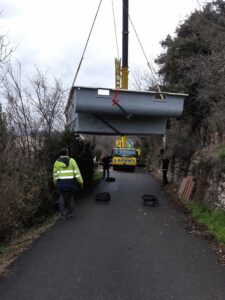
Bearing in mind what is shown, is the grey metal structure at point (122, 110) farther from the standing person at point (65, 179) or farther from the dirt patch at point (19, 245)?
the dirt patch at point (19, 245)

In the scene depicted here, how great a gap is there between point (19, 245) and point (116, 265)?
2340mm

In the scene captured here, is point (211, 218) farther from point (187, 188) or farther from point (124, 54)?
point (124, 54)

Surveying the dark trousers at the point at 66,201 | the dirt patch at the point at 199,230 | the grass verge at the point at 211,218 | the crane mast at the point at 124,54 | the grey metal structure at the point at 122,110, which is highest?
the crane mast at the point at 124,54

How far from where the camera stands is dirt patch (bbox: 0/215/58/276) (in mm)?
6660

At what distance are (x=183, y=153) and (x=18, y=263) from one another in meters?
13.1

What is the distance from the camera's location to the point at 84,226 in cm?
981

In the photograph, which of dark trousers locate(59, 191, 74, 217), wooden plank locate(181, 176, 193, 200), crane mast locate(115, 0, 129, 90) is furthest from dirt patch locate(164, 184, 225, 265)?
crane mast locate(115, 0, 129, 90)

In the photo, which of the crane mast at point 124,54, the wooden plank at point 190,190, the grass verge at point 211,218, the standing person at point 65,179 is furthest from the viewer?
the crane mast at point 124,54

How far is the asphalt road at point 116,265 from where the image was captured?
5.30 meters

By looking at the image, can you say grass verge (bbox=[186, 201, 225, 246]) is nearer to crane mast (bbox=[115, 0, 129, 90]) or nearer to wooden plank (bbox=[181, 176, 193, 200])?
wooden plank (bbox=[181, 176, 193, 200])

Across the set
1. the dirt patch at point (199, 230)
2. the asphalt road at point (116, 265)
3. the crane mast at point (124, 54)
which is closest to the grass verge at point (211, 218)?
the dirt patch at point (199, 230)

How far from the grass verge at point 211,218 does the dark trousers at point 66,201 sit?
3.31 m

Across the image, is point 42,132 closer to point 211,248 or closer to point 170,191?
point 170,191

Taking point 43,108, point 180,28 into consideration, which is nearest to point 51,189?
→ point 43,108
